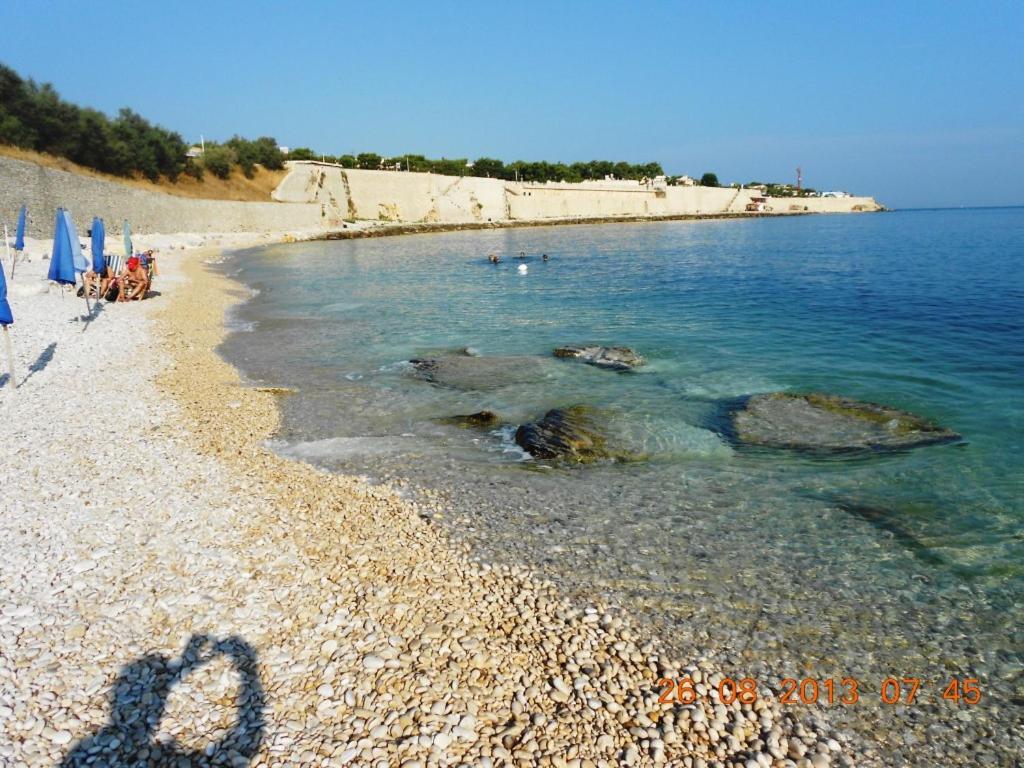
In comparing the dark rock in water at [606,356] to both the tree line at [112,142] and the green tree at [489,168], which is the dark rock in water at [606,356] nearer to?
the tree line at [112,142]

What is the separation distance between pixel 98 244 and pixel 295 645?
894 inches

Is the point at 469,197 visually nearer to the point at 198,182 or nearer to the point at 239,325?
the point at 198,182

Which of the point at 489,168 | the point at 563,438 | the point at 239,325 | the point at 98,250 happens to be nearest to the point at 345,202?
the point at 489,168

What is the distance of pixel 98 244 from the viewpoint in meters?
22.6

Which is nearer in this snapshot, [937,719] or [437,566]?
[937,719]

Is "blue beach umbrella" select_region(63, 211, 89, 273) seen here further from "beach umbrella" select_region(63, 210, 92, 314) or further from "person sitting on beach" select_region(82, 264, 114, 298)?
"person sitting on beach" select_region(82, 264, 114, 298)

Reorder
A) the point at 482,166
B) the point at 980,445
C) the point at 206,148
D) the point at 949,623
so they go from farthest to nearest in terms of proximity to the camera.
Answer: the point at 482,166
the point at 206,148
the point at 980,445
the point at 949,623

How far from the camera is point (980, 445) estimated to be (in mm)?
11508

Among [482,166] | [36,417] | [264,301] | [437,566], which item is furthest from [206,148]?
[437,566]

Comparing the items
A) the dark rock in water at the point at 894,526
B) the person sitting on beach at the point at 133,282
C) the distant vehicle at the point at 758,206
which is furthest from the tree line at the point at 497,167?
the dark rock in water at the point at 894,526

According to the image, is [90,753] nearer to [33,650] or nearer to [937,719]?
[33,650]

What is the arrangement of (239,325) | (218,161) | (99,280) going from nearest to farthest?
(239,325) < (99,280) < (218,161)

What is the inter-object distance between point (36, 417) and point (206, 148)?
310 feet

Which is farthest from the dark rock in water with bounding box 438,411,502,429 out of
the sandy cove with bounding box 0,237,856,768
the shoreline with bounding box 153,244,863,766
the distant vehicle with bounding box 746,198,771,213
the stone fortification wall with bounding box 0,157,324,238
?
the distant vehicle with bounding box 746,198,771,213
